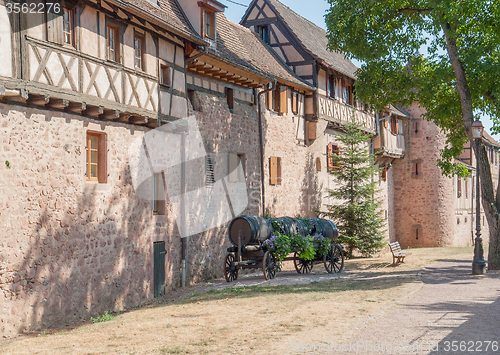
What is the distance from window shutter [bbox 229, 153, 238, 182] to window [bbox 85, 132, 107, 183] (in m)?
6.21

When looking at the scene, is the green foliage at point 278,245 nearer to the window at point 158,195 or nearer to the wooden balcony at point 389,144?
the window at point 158,195

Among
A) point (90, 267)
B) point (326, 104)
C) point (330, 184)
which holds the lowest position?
point (90, 267)

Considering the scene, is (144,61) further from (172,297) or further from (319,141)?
(319,141)

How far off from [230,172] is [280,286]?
5474 millimetres

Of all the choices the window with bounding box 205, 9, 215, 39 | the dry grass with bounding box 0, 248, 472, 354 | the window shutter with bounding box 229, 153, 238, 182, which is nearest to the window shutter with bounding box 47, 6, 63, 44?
the dry grass with bounding box 0, 248, 472, 354

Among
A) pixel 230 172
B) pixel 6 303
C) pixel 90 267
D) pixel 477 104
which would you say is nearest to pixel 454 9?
pixel 477 104

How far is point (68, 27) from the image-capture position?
10430 millimetres

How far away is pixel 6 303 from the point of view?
8836 mm

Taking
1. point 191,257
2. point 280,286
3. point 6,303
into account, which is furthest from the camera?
point 191,257

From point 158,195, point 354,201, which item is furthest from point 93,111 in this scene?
point 354,201

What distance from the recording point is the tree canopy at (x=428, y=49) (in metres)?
14.7

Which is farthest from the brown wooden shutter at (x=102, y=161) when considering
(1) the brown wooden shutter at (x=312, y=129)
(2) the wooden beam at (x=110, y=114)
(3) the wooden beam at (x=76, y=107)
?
(1) the brown wooden shutter at (x=312, y=129)

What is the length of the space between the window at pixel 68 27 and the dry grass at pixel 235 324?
538 centimetres

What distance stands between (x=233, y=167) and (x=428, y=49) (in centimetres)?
735
